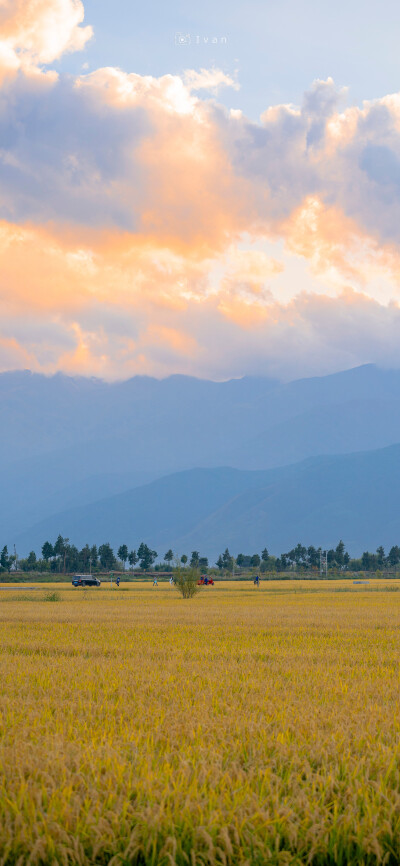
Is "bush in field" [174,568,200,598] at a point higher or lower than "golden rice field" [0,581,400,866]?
lower

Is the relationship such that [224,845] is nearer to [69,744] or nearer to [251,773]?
[251,773]

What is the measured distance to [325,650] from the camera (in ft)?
57.5

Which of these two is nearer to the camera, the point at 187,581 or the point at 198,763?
the point at 198,763

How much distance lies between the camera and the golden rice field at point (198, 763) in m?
4.91

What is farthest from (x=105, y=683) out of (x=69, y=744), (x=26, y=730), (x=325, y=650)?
(x=325, y=650)

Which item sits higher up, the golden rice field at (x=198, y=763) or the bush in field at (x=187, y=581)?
the golden rice field at (x=198, y=763)

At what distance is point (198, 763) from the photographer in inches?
248

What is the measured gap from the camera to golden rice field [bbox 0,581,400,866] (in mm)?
4910

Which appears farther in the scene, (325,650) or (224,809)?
(325,650)

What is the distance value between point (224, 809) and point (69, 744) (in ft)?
7.45

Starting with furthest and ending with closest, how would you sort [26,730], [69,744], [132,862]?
[26,730], [69,744], [132,862]

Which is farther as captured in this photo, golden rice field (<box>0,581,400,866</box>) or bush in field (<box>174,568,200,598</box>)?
bush in field (<box>174,568,200,598</box>)

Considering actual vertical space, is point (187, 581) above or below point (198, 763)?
below

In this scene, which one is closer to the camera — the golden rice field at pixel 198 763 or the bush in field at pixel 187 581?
the golden rice field at pixel 198 763
